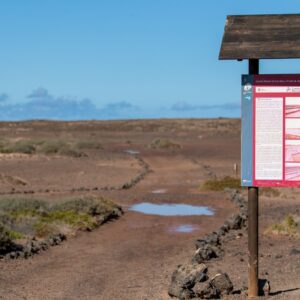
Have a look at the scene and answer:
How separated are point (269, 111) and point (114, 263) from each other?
552cm

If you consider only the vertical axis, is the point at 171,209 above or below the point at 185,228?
above

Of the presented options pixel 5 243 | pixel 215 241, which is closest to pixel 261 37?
pixel 215 241

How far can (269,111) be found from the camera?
8.51 m

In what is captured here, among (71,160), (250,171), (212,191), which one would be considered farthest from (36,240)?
(71,160)

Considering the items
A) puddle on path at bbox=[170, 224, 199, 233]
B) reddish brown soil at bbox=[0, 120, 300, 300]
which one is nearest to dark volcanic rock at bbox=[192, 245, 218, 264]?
reddish brown soil at bbox=[0, 120, 300, 300]

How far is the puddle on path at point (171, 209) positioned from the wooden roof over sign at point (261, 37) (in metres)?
11.7

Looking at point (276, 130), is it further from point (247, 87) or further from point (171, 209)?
point (171, 209)

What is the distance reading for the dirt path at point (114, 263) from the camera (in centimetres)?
1059

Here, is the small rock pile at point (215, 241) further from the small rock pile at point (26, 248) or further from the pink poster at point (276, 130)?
the pink poster at point (276, 130)

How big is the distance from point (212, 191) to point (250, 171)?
56.7 ft

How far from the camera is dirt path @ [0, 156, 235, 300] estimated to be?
34.8 feet

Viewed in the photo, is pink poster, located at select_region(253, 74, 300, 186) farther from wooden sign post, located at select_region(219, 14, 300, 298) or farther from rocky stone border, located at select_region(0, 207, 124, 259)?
rocky stone border, located at select_region(0, 207, 124, 259)

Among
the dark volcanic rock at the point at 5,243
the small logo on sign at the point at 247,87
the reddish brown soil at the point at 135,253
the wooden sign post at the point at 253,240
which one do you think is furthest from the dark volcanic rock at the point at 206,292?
the dark volcanic rock at the point at 5,243

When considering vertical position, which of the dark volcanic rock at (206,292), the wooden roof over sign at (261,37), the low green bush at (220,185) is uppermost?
the wooden roof over sign at (261,37)
